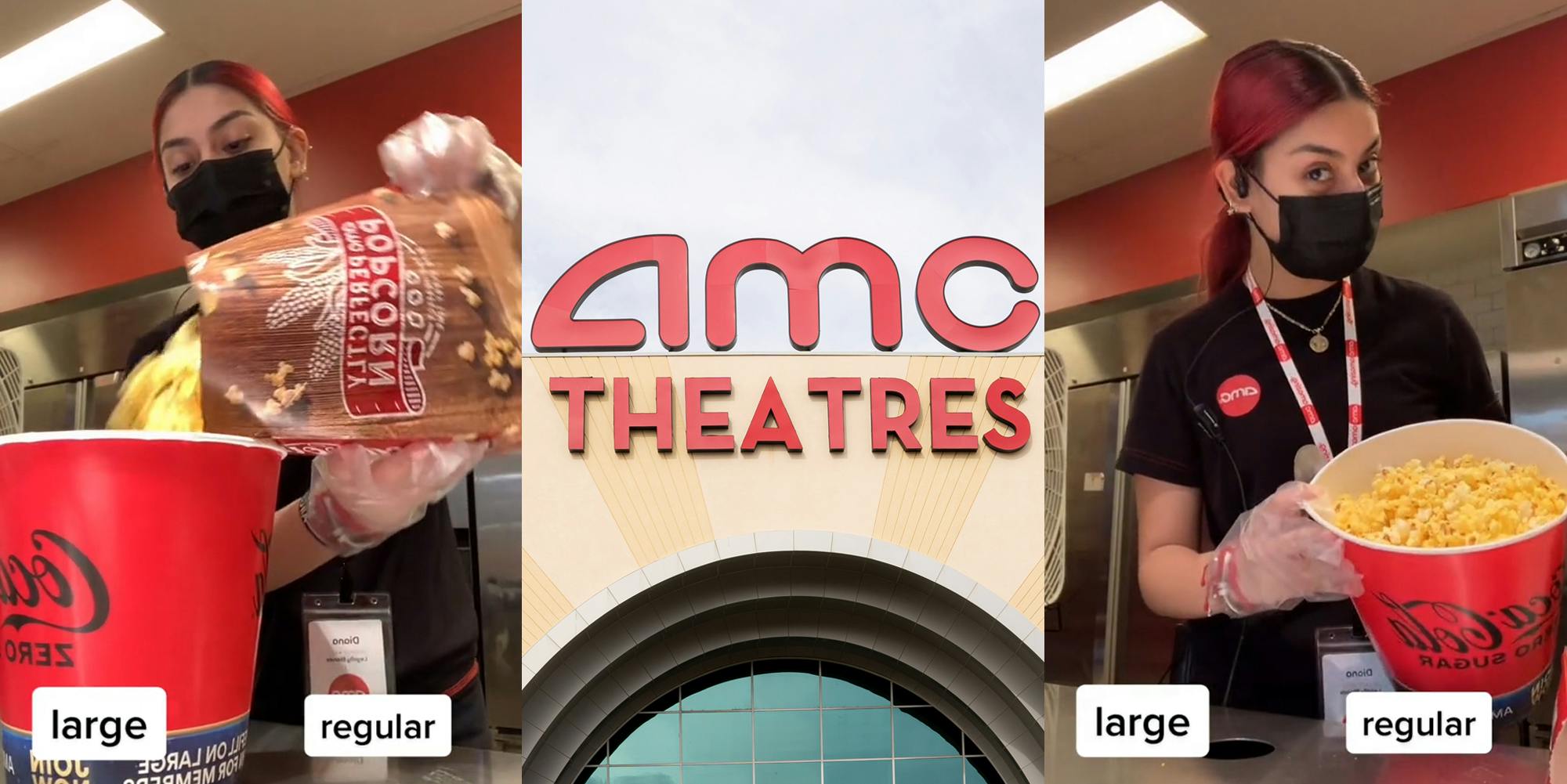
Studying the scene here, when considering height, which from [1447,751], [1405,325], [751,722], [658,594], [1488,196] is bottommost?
[751,722]

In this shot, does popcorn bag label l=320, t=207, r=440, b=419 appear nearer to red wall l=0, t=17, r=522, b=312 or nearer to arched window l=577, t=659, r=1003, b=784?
red wall l=0, t=17, r=522, b=312

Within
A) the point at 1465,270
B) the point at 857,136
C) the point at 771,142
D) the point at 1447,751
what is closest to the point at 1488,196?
the point at 1465,270

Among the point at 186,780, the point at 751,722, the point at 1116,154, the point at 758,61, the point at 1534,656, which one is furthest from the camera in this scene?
the point at 751,722

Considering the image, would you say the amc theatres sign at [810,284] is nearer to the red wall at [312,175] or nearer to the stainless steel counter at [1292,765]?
the red wall at [312,175]

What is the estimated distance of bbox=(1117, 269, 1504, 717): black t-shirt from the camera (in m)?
1.50

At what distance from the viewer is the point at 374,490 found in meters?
1.43

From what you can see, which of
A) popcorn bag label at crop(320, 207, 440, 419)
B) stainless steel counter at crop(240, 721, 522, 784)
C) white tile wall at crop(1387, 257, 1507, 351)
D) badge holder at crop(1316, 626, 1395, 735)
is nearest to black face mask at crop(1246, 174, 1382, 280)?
white tile wall at crop(1387, 257, 1507, 351)

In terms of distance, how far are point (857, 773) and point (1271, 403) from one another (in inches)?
42.9

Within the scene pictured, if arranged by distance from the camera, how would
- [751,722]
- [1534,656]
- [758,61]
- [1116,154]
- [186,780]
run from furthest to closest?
[751,722], [758,61], [1116,154], [1534,656], [186,780]

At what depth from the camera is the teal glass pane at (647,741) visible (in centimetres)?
207

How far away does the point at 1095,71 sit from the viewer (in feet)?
5.35

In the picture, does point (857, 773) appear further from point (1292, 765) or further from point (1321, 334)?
point (1321, 334)

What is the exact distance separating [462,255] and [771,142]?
678 millimetres

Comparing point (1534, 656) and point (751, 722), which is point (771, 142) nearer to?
point (751, 722)
